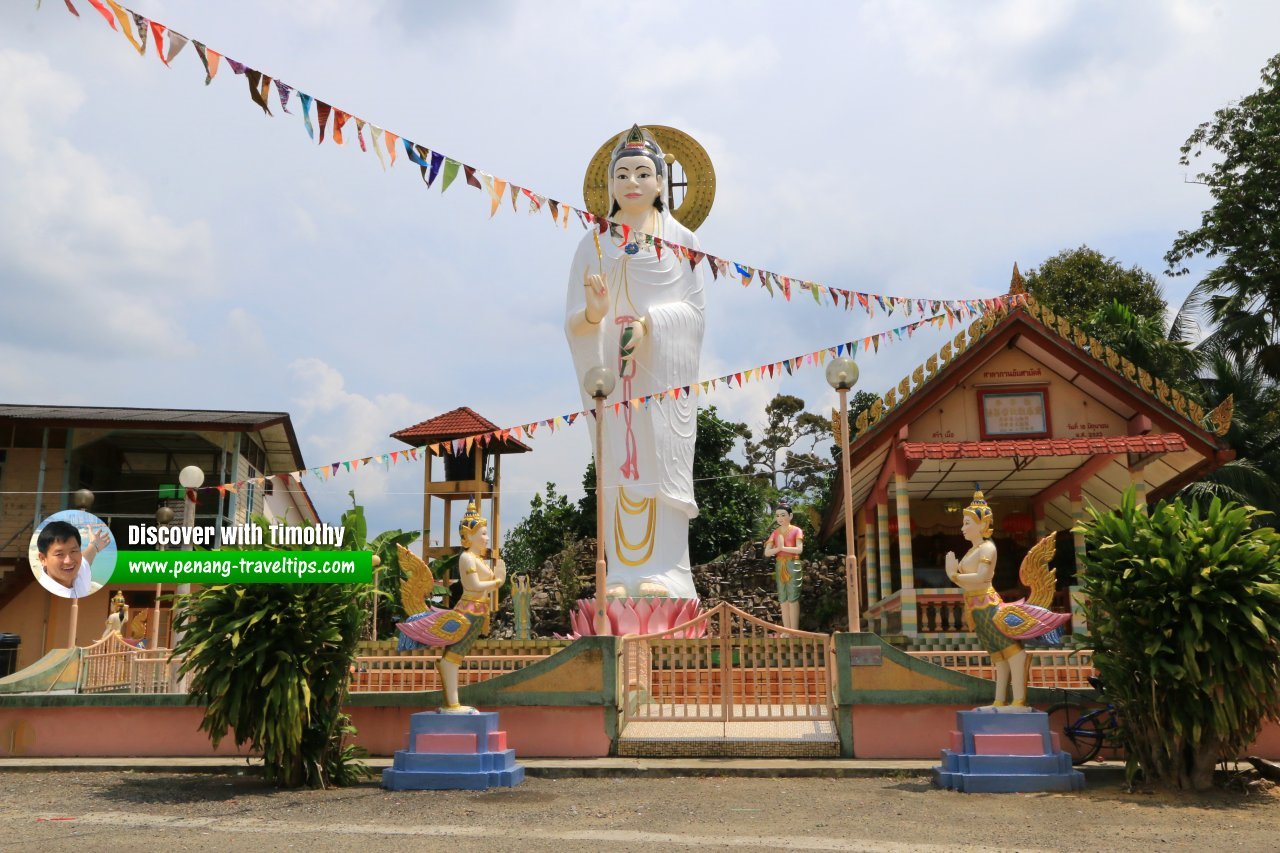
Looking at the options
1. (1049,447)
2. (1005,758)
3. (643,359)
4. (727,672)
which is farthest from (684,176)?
(1005,758)

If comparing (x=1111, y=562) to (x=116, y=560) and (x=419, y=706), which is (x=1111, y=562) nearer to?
(x=419, y=706)

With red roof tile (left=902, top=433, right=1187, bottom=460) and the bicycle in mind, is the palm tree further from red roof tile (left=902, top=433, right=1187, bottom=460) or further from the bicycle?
the bicycle

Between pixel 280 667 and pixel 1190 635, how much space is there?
7.39 metres

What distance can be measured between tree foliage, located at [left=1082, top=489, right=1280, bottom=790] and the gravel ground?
421mm

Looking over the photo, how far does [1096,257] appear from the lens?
26672mm

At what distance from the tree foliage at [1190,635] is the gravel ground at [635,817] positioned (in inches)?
16.6

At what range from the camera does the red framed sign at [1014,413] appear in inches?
589

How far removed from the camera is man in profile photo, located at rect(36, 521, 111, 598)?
12.4 metres

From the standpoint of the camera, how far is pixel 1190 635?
26.8 ft

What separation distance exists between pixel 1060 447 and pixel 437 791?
9455mm

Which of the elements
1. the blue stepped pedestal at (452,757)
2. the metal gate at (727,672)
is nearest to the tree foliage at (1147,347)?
the metal gate at (727,672)

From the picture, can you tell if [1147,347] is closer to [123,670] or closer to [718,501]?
[718,501]

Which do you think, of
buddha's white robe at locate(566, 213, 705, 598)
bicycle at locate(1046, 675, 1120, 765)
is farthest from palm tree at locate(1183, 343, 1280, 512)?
bicycle at locate(1046, 675, 1120, 765)

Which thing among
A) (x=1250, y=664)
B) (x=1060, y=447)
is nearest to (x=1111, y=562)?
(x=1250, y=664)
